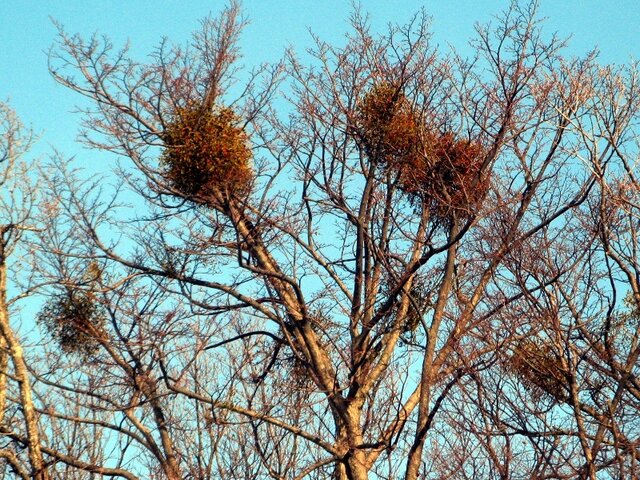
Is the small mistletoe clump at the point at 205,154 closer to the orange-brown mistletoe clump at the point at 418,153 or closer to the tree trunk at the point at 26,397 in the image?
the orange-brown mistletoe clump at the point at 418,153

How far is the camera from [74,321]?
366 inches

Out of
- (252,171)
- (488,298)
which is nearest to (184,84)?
(252,171)

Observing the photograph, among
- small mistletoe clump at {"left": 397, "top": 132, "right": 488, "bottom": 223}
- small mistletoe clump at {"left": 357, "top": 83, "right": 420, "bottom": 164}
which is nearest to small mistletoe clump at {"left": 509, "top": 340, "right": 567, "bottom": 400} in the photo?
small mistletoe clump at {"left": 397, "top": 132, "right": 488, "bottom": 223}

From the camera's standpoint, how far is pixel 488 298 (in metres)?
8.84

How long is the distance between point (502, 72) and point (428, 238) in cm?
165

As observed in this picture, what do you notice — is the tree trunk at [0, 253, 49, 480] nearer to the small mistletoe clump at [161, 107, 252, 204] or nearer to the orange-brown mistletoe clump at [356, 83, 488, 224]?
the small mistletoe clump at [161, 107, 252, 204]

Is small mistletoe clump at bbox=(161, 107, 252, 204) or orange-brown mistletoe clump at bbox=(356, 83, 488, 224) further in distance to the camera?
orange-brown mistletoe clump at bbox=(356, 83, 488, 224)

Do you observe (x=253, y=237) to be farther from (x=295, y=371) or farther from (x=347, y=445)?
(x=347, y=445)

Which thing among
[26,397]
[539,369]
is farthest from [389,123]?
[26,397]

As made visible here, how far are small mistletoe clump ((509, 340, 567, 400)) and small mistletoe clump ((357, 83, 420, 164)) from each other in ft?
6.64

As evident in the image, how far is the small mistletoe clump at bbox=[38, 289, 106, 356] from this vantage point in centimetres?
923

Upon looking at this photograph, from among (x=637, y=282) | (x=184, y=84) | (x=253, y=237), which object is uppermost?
(x=184, y=84)

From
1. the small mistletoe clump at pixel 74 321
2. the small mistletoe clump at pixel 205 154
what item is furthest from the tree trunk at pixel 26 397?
the small mistletoe clump at pixel 205 154

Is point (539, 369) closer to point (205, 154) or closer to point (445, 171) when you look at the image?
point (445, 171)
